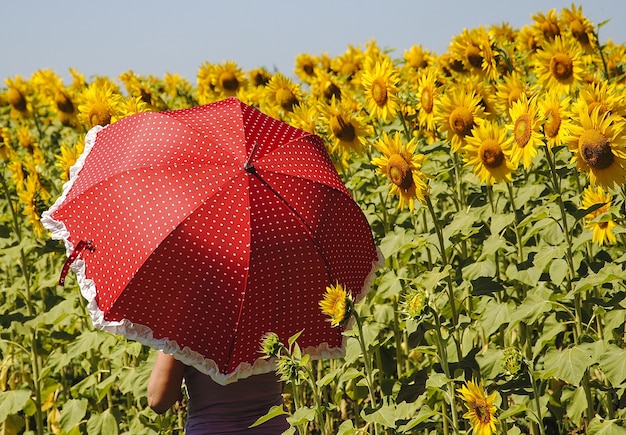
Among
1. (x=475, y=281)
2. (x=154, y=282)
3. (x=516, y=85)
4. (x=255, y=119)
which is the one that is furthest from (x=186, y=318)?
(x=516, y=85)

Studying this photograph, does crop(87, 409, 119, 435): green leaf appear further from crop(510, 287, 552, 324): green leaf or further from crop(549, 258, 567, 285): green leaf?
crop(549, 258, 567, 285): green leaf

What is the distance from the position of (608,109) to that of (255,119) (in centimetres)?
122

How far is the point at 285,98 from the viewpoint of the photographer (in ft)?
17.1

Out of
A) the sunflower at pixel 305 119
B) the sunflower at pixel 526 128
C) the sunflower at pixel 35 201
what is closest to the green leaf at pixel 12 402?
the sunflower at pixel 35 201

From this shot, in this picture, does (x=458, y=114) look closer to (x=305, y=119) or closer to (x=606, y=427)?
(x=305, y=119)

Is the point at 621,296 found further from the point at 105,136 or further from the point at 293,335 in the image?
the point at 105,136

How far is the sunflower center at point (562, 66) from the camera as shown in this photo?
4.68 meters

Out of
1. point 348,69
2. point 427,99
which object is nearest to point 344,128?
point 427,99

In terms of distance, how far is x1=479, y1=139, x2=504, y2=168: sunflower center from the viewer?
3.36m

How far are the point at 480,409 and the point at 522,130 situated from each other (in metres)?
0.94

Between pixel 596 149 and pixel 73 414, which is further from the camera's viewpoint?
pixel 73 414

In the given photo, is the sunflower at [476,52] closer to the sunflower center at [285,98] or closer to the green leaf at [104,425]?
the sunflower center at [285,98]

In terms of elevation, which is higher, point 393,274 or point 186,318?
point 393,274

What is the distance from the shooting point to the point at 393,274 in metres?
3.85
